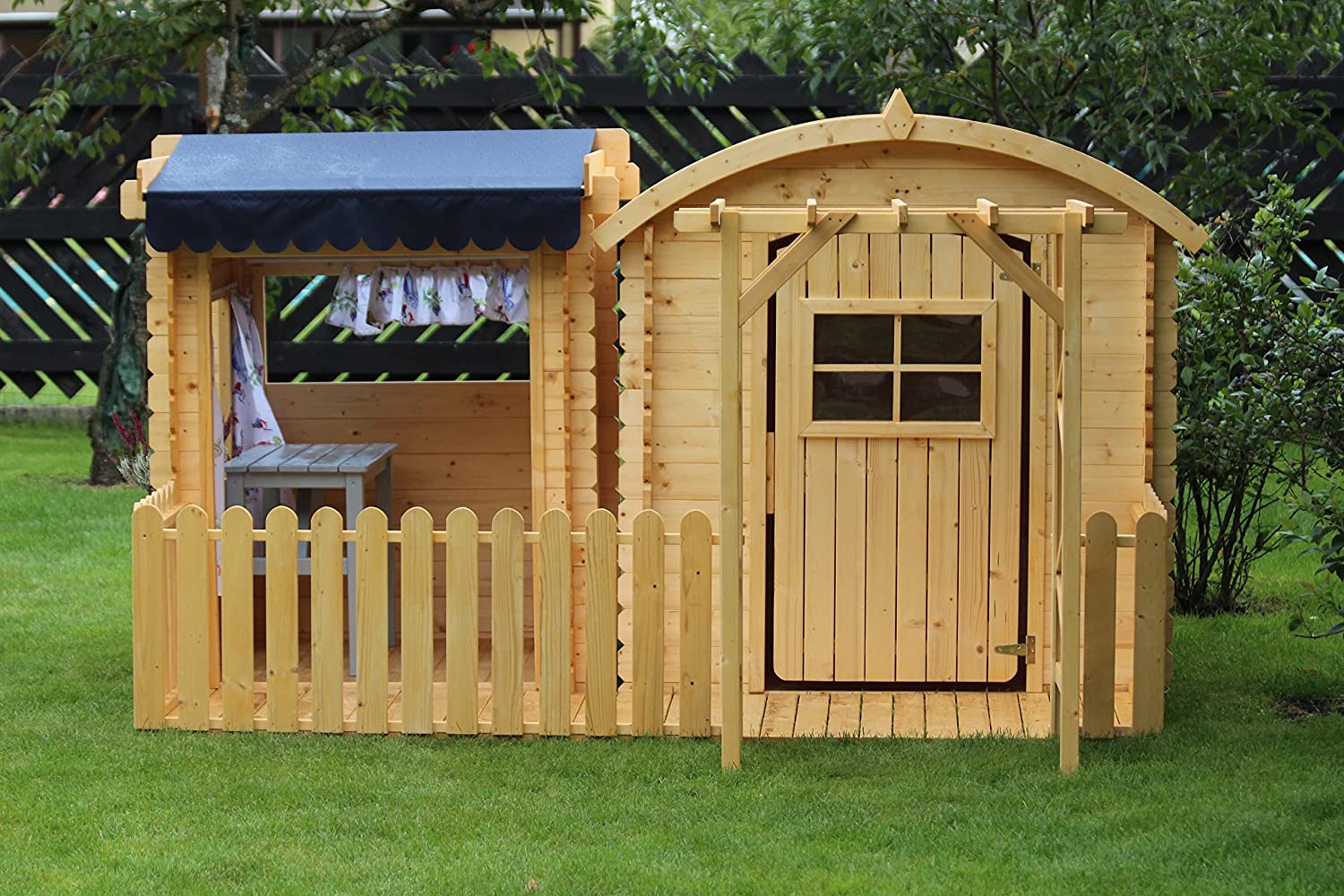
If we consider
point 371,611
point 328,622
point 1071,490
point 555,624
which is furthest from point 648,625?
point 1071,490

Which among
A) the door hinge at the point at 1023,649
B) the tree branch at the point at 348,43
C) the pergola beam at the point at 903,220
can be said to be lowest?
the door hinge at the point at 1023,649

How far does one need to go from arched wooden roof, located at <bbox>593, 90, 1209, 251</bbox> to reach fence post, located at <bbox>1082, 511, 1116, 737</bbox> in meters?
1.28

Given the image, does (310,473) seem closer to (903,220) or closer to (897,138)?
(897,138)

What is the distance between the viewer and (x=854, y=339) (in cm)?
769

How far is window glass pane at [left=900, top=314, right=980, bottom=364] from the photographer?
7629 mm

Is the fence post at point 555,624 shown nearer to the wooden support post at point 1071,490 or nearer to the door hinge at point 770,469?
the door hinge at point 770,469

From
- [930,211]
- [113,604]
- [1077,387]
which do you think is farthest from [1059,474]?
[113,604]

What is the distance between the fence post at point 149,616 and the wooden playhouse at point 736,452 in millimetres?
11

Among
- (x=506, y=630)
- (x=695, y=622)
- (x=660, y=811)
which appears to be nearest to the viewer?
(x=660, y=811)

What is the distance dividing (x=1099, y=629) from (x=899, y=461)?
A: 1.24 meters

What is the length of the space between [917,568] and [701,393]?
3.97ft

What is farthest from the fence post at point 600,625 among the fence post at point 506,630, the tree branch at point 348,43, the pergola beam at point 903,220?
the tree branch at point 348,43

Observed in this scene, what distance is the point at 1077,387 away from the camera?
6.55 meters

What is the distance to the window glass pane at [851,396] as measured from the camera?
772cm
